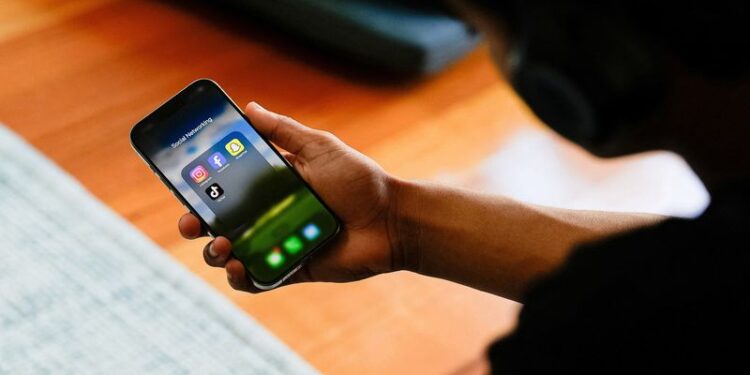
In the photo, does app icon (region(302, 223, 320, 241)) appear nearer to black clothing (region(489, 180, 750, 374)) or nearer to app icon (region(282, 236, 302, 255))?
app icon (region(282, 236, 302, 255))

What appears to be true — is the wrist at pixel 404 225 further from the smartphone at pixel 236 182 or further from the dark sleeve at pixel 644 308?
Result: the dark sleeve at pixel 644 308

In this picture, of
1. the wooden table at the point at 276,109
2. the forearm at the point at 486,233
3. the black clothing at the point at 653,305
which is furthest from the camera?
the wooden table at the point at 276,109

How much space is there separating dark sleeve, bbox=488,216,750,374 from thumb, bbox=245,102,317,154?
46 centimetres

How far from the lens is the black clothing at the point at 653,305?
1.54ft

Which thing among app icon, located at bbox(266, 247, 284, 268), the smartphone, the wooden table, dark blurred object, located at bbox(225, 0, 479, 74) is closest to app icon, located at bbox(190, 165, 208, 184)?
the smartphone

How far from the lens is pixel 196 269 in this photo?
1.21m

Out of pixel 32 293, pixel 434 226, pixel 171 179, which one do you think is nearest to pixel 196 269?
pixel 32 293

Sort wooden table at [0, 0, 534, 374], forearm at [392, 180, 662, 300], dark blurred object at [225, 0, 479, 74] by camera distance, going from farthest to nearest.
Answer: dark blurred object at [225, 0, 479, 74] < wooden table at [0, 0, 534, 374] < forearm at [392, 180, 662, 300]

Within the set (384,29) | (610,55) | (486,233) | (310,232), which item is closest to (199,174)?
(310,232)

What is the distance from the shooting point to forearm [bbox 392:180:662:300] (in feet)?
2.81

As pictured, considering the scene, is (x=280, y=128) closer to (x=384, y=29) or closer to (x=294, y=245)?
(x=294, y=245)

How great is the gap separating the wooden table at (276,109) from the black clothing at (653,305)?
67 centimetres

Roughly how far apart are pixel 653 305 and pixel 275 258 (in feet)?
1.53

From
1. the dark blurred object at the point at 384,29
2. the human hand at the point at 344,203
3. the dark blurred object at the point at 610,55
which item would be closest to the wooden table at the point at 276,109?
the dark blurred object at the point at 384,29
